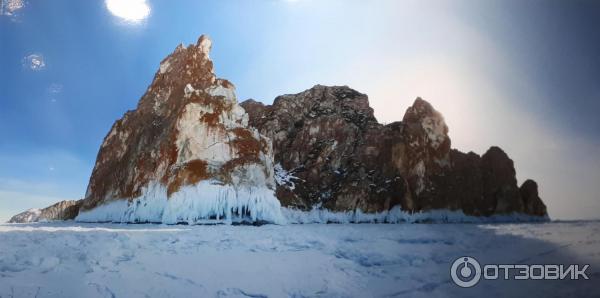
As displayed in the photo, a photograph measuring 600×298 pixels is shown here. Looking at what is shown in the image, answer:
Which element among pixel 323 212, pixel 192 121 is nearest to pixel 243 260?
pixel 192 121

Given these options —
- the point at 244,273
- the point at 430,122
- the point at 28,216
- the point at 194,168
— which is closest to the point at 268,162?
the point at 194,168

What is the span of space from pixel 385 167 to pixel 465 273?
66896mm

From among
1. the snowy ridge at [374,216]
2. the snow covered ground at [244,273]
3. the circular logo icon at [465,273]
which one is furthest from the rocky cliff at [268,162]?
the circular logo icon at [465,273]

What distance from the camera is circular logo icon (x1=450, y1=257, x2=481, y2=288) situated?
697 centimetres

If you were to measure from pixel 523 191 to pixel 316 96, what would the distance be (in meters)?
57.4

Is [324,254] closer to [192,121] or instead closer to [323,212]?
[192,121]

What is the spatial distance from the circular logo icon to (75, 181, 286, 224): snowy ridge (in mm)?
32011

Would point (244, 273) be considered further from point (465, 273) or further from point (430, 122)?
point (430, 122)

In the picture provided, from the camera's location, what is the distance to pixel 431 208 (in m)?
67.1

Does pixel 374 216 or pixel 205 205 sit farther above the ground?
pixel 205 205

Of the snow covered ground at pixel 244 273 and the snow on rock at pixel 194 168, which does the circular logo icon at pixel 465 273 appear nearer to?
the snow covered ground at pixel 244 273

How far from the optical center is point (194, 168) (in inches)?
1581

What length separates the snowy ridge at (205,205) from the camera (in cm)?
3744

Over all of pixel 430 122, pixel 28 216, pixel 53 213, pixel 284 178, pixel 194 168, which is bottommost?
pixel 28 216
